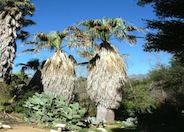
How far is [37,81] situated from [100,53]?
5.63 metres

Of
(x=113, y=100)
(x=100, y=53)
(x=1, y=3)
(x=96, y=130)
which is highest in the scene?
(x=1, y=3)

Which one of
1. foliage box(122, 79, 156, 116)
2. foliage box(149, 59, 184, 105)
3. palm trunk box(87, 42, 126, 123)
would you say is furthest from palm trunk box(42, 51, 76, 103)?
foliage box(149, 59, 184, 105)

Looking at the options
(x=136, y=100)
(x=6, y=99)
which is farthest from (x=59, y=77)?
(x=136, y=100)

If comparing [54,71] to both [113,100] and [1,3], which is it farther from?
[1,3]

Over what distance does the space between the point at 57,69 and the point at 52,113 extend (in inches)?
260

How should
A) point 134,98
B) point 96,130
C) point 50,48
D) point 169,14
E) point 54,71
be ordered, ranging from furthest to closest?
point 134,98, point 50,48, point 54,71, point 96,130, point 169,14

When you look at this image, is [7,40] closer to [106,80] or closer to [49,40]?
[49,40]

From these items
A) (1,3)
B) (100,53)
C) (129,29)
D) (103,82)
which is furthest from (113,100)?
(1,3)

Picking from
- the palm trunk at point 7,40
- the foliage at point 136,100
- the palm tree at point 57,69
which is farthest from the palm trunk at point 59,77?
the foliage at point 136,100

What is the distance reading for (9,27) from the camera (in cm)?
2138

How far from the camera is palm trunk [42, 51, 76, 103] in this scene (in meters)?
19.8

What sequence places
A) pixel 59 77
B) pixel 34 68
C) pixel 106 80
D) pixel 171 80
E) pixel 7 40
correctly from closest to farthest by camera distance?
pixel 59 77 < pixel 106 80 < pixel 7 40 < pixel 34 68 < pixel 171 80

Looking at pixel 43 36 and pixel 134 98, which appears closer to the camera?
pixel 43 36

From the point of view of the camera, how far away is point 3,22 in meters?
21.5
